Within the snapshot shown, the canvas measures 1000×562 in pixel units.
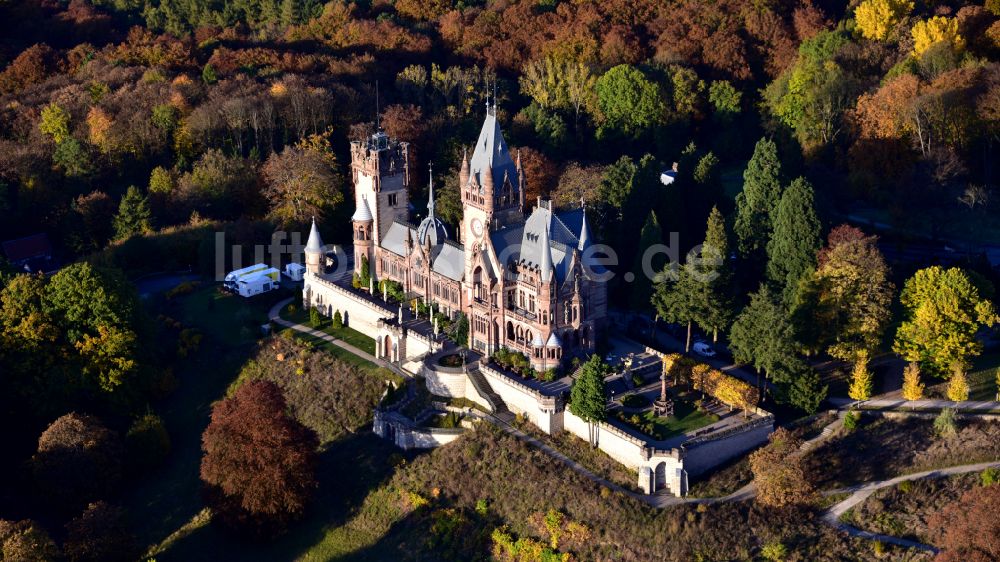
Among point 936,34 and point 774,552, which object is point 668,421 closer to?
point 774,552

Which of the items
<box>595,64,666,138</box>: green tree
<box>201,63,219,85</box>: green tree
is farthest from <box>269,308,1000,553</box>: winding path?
<box>201,63,219,85</box>: green tree

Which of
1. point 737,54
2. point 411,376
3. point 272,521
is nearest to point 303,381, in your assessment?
point 411,376

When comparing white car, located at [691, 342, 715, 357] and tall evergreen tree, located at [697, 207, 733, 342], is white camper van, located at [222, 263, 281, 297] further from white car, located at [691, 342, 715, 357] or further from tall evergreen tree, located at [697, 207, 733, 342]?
tall evergreen tree, located at [697, 207, 733, 342]

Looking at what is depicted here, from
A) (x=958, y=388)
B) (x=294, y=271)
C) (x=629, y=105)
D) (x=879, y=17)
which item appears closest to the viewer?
(x=958, y=388)

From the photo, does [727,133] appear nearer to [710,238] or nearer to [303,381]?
[710,238]

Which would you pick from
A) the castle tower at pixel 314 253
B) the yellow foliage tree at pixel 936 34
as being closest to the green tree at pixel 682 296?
the castle tower at pixel 314 253

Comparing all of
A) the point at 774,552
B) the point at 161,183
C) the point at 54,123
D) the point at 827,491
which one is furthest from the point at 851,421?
the point at 54,123

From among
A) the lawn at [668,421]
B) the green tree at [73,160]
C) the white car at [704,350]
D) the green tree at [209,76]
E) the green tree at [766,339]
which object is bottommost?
the lawn at [668,421]

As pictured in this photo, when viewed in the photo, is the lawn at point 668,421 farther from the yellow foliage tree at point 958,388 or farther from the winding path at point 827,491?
the yellow foliage tree at point 958,388
